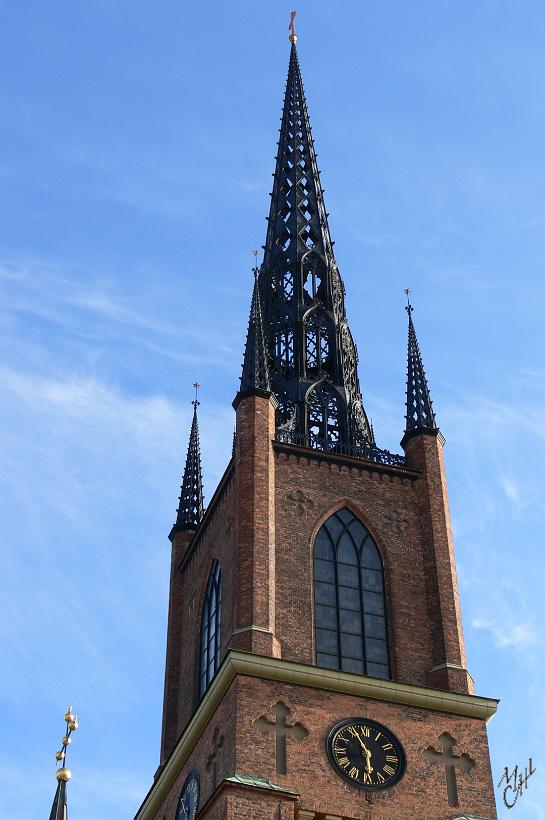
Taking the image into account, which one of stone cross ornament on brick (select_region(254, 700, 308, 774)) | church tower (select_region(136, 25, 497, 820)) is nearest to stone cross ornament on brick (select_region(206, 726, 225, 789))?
church tower (select_region(136, 25, 497, 820))

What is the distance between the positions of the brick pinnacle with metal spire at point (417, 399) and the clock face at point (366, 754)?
1037cm

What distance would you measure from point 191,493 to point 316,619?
1106 cm

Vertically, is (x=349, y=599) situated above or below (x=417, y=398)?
below

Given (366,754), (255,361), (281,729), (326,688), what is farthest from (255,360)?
(366,754)

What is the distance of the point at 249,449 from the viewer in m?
39.2

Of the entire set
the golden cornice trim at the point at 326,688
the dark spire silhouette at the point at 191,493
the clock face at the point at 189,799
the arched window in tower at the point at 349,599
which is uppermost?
the dark spire silhouette at the point at 191,493

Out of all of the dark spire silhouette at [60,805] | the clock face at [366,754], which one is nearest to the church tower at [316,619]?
the clock face at [366,754]

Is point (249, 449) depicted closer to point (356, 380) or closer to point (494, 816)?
point (356, 380)

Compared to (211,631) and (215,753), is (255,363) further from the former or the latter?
(215,753)

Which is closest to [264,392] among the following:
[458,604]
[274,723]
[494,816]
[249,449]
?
[249,449]

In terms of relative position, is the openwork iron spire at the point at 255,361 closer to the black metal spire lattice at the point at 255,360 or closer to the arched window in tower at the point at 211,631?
the black metal spire lattice at the point at 255,360

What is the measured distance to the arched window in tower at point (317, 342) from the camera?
45.9 meters

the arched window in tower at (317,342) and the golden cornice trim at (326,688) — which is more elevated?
the arched window in tower at (317,342)

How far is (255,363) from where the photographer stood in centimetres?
4153
